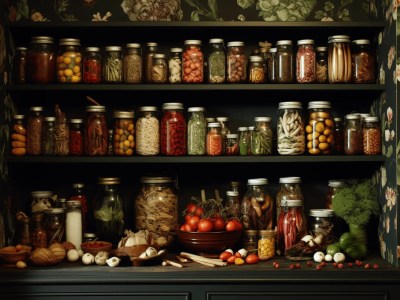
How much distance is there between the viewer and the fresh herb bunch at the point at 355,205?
2885 mm

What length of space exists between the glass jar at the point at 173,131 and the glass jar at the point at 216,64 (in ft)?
0.69

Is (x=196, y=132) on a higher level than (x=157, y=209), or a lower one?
higher

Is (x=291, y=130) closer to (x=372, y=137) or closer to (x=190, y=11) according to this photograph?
(x=372, y=137)

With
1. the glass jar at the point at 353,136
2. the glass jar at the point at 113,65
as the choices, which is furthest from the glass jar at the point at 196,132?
the glass jar at the point at 353,136

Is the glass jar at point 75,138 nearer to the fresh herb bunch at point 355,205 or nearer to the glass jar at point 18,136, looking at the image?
the glass jar at point 18,136

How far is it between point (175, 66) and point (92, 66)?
1.32 ft

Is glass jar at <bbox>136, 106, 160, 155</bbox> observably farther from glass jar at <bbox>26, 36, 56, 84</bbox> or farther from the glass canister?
glass jar at <bbox>26, 36, 56, 84</bbox>

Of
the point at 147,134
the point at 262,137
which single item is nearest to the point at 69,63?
the point at 147,134

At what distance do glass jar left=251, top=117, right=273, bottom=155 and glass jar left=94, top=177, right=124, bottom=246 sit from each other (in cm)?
70

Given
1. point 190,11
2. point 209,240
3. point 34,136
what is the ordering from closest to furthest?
point 209,240 → point 34,136 → point 190,11

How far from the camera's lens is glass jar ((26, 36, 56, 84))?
2.93 m

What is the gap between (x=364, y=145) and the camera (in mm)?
2932

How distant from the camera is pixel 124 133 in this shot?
2.97 metres

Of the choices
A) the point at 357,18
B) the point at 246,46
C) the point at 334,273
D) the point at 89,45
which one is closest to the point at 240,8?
the point at 246,46
